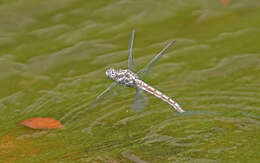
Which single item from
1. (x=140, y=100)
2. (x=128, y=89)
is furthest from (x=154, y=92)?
(x=128, y=89)

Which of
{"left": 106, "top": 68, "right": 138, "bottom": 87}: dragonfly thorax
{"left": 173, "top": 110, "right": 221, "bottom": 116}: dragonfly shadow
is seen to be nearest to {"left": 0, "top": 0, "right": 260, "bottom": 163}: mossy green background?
{"left": 173, "top": 110, "right": 221, "bottom": 116}: dragonfly shadow

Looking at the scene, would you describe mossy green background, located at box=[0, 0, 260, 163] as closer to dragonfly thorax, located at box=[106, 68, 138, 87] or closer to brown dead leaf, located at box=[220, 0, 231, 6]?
brown dead leaf, located at box=[220, 0, 231, 6]

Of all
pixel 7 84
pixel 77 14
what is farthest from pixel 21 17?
pixel 7 84

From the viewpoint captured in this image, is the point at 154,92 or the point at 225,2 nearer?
the point at 154,92

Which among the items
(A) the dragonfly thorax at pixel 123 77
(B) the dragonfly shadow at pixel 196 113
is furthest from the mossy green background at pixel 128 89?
(A) the dragonfly thorax at pixel 123 77

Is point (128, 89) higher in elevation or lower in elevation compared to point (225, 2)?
lower

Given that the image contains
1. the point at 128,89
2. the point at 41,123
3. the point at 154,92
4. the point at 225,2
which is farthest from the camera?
the point at 225,2

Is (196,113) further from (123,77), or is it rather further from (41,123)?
(41,123)
